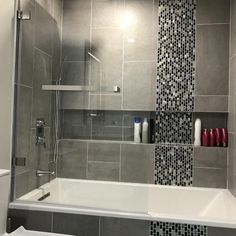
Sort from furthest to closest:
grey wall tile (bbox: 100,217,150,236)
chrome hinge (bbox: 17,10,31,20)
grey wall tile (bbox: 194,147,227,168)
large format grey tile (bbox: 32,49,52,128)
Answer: grey wall tile (bbox: 194,147,227,168), large format grey tile (bbox: 32,49,52,128), chrome hinge (bbox: 17,10,31,20), grey wall tile (bbox: 100,217,150,236)

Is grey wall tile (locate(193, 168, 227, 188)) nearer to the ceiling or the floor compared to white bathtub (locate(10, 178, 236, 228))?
nearer to the ceiling

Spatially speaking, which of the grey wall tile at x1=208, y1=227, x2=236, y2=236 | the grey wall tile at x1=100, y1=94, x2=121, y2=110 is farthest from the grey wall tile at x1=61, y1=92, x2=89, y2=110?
the grey wall tile at x1=208, y1=227, x2=236, y2=236

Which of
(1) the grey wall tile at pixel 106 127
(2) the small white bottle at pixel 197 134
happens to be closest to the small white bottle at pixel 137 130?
(1) the grey wall tile at pixel 106 127

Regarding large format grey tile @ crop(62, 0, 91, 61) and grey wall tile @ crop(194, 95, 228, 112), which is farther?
large format grey tile @ crop(62, 0, 91, 61)

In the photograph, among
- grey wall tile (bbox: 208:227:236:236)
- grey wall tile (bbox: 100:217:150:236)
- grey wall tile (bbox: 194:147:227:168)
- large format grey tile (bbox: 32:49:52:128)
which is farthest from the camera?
grey wall tile (bbox: 194:147:227:168)

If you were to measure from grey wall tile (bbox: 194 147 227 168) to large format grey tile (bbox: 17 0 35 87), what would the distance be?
5.32 feet

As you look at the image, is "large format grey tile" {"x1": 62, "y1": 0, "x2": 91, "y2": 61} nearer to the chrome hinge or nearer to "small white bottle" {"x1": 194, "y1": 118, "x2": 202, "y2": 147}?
the chrome hinge

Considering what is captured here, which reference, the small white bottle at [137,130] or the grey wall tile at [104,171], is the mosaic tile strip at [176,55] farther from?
the grey wall tile at [104,171]

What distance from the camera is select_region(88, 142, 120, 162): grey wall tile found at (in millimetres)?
2598

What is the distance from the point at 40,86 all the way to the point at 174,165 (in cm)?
142

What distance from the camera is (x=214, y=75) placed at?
2.61 m

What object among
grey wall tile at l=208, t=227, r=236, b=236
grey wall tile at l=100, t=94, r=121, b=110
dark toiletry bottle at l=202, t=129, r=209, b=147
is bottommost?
grey wall tile at l=208, t=227, r=236, b=236

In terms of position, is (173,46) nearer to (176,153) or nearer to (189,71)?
(189,71)

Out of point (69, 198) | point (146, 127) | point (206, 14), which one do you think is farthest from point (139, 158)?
point (206, 14)
